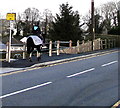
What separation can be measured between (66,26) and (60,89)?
27.9m

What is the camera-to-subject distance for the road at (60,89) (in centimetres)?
639

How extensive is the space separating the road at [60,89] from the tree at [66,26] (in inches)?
948

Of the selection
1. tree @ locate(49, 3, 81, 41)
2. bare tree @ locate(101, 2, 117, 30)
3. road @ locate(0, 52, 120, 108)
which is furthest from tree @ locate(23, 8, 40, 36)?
road @ locate(0, 52, 120, 108)

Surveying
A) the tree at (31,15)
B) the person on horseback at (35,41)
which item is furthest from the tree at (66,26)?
the tree at (31,15)

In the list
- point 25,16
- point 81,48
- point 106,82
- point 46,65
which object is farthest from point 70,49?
point 25,16

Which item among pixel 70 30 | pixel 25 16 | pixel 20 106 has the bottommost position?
pixel 20 106

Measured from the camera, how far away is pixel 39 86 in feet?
26.7

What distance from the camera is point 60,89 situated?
303 inches

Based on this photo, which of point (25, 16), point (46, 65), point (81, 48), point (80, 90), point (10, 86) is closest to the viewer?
point (80, 90)

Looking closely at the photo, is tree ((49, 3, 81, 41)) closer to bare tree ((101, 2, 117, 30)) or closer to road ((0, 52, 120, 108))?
road ((0, 52, 120, 108))

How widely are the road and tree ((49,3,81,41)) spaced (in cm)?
2409

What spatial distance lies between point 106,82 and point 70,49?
13.0 meters

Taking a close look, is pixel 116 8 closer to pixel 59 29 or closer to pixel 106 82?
pixel 59 29

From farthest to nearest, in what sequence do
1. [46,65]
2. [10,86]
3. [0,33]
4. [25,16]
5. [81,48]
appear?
[0,33]
[25,16]
[81,48]
[46,65]
[10,86]
